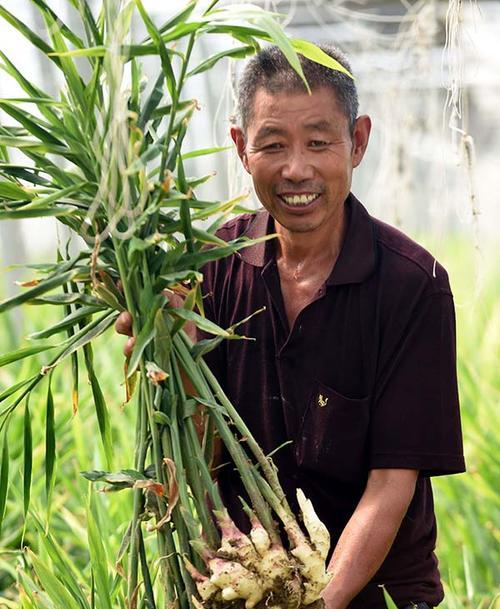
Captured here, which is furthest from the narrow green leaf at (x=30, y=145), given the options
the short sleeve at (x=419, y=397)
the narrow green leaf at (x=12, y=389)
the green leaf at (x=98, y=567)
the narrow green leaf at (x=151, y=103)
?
the green leaf at (x=98, y=567)

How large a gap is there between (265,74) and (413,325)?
17.0 inches

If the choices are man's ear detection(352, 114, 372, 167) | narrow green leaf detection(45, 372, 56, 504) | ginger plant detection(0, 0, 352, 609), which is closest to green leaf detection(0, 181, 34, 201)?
ginger plant detection(0, 0, 352, 609)

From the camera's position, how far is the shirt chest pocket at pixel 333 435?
1786 millimetres

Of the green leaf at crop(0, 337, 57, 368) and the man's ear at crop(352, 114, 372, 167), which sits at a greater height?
the man's ear at crop(352, 114, 372, 167)

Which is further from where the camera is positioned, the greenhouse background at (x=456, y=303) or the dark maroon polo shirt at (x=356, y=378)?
the greenhouse background at (x=456, y=303)

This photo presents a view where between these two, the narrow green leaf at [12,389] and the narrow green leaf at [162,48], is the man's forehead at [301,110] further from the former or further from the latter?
the narrow green leaf at [12,389]

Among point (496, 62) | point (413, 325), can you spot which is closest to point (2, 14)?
point (413, 325)

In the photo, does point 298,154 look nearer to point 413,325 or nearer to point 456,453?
point 413,325

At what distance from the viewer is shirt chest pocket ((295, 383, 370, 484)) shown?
1786 millimetres

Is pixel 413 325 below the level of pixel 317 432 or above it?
above

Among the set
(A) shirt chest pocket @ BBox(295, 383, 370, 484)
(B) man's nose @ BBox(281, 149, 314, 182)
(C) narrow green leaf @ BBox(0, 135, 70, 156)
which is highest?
(C) narrow green leaf @ BBox(0, 135, 70, 156)

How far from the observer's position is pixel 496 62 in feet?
16.9

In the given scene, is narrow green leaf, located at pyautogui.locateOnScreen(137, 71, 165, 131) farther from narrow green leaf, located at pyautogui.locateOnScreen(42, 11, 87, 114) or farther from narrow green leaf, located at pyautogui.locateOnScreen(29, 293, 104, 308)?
narrow green leaf, located at pyautogui.locateOnScreen(29, 293, 104, 308)

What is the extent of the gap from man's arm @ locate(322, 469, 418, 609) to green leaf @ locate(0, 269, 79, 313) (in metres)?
0.56
